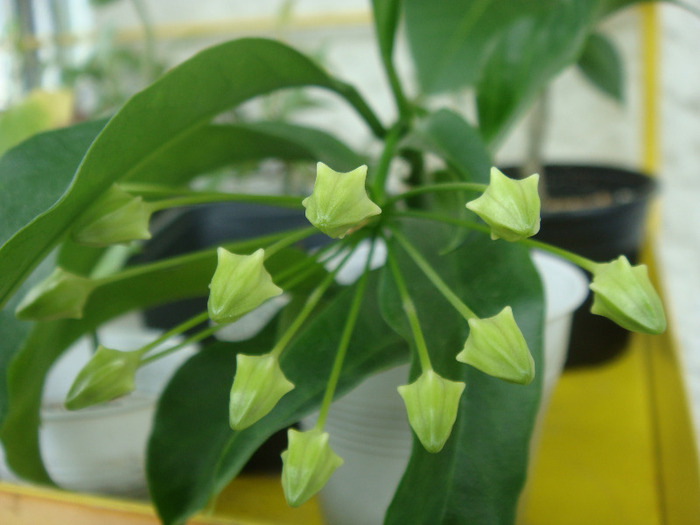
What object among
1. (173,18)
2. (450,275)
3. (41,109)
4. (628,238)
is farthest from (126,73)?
(450,275)

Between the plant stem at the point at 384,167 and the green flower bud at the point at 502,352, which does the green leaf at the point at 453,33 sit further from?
the green flower bud at the point at 502,352

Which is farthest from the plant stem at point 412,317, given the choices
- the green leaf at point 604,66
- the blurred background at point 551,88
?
the blurred background at point 551,88

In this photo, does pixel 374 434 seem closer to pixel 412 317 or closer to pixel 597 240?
pixel 412 317

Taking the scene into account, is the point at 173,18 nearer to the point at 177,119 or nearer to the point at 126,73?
the point at 126,73

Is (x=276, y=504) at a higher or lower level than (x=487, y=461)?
lower

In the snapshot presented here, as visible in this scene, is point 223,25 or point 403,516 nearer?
point 403,516

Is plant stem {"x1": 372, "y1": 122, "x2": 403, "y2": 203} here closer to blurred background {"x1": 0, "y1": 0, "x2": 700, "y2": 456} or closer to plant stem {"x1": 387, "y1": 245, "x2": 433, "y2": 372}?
plant stem {"x1": 387, "y1": 245, "x2": 433, "y2": 372}
